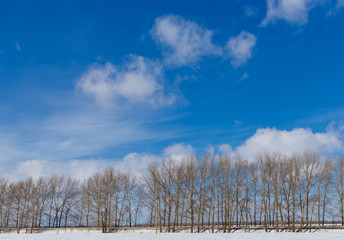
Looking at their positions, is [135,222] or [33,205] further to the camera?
[33,205]

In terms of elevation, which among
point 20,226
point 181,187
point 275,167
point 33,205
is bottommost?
point 20,226

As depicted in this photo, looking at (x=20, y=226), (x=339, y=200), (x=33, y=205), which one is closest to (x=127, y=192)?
(x=33, y=205)

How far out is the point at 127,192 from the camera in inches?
2876

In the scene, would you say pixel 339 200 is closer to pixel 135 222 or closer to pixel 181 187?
pixel 181 187

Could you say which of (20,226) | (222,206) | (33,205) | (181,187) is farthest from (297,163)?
(20,226)

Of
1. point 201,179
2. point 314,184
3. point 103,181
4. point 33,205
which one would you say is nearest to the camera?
point 314,184

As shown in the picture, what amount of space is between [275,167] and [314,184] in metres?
7.10

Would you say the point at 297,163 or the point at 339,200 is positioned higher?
the point at 297,163

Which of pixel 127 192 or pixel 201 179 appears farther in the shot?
pixel 127 192

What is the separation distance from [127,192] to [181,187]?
19.5 metres

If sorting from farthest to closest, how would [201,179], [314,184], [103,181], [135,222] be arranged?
[135,222], [103,181], [201,179], [314,184]

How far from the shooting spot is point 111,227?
67688mm

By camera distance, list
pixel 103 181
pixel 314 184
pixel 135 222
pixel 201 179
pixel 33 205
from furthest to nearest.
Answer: pixel 33 205 → pixel 135 222 → pixel 103 181 → pixel 201 179 → pixel 314 184

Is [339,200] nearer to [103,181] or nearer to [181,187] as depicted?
[181,187]
